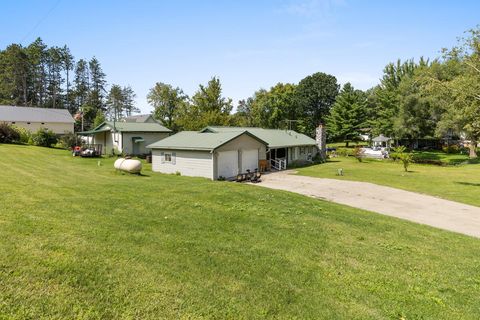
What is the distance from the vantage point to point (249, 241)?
7312mm

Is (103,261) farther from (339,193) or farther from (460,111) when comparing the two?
(460,111)

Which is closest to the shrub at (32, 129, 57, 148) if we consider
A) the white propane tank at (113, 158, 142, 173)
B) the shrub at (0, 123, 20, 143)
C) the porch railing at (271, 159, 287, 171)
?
the shrub at (0, 123, 20, 143)

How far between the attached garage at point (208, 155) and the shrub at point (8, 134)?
19256mm

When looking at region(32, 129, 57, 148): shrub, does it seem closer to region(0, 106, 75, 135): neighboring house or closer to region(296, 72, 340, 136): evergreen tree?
region(0, 106, 75, 135): neighboring house

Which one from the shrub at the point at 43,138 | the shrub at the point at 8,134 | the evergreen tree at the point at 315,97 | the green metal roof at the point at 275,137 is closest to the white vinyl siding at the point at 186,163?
the green metal roof at the point at 275,137

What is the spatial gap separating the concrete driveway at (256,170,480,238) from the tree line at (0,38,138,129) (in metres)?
55.6

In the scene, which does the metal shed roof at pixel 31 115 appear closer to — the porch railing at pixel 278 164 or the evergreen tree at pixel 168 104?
the evergreen tree at pixel 168 104

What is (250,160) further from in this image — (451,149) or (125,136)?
(451,149)

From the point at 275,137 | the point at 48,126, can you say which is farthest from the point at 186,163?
the point at 48,126

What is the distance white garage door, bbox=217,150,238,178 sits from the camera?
23.5m

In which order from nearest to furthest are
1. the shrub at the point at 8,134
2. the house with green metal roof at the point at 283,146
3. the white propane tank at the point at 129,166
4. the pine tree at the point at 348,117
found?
1. the white propane tank at the point at 129,166
2. the house with green metal roof at the point at 283,146
3. the shrub at the point at 8,134
4. the pine tree at the point at 348,117

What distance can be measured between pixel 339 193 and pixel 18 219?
16.1 m

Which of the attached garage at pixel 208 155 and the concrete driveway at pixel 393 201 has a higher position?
the attached garage at pixel 208 155

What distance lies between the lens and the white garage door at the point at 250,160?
86.9ft
